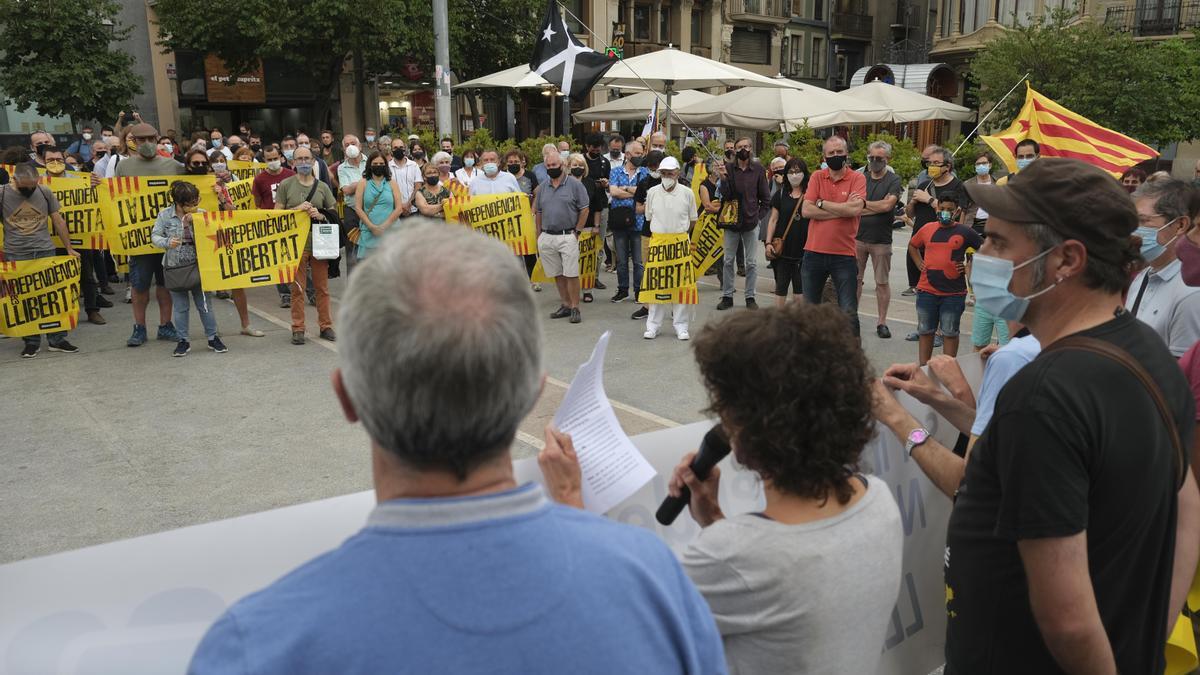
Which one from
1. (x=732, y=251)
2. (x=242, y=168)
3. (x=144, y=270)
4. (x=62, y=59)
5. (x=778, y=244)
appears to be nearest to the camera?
(x=144, y=270)

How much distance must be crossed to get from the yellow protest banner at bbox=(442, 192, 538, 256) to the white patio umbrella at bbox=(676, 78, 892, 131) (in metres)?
7.20

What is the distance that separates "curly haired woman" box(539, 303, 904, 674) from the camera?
1.65 m

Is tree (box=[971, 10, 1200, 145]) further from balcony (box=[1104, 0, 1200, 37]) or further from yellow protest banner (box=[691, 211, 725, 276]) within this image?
yellow protest banner (box=[691, 211, 725, 276])

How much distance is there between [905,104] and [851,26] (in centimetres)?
3548

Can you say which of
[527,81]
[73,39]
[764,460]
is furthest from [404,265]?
[73,39]

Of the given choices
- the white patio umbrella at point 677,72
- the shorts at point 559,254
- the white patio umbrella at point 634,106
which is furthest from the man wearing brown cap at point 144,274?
the white patio umbrella at point 634,106

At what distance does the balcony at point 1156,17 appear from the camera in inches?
1321

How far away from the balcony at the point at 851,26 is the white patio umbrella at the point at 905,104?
108 ft

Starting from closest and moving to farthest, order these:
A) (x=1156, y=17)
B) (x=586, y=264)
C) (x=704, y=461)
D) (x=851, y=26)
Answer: (x=704, y=461) → (x=586, y=264) → (x=1156, y=17) → (x=851, y=26)

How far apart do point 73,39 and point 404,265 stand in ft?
88.3

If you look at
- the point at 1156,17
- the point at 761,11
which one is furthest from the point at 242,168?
the point at 761,11

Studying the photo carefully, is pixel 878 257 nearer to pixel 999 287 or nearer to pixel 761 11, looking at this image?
pixel 999 287

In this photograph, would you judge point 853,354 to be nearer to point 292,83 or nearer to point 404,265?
point 404,265

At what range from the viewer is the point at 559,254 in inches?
405
